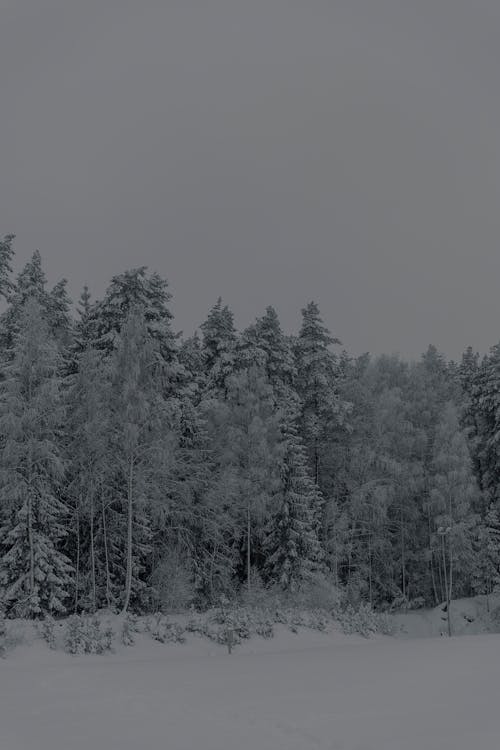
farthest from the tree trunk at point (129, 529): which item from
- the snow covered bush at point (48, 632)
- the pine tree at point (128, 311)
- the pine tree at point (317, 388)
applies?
the pine tree at point (317, 388)

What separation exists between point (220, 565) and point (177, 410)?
790 cm

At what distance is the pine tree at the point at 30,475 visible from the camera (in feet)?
71.9

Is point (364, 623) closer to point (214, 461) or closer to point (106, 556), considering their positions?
point (214, 461)

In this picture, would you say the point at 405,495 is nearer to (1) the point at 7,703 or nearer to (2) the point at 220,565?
(2) the point at 220,565

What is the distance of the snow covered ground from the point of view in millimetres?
8719

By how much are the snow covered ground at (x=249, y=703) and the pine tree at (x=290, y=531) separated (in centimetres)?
1234

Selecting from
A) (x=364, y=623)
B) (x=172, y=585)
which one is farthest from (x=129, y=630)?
(x=364, y=623)

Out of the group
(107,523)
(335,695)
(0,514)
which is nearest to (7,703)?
(335,695)

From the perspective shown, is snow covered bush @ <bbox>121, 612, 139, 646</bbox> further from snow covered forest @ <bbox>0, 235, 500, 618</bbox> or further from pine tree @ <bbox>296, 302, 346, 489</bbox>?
pine tree @ <bbox>296, 302, 346, 489</bbox>

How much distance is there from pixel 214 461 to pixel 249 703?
2044cm

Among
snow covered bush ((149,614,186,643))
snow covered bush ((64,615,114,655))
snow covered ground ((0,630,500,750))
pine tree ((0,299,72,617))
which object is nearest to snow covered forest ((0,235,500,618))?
pine tree ((0,299,72,617))

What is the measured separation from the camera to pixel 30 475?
879 inches

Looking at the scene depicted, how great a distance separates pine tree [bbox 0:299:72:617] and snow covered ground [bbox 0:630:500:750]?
12.1 feet

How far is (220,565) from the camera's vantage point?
3119 centimetres
